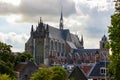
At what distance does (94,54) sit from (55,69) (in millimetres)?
118484

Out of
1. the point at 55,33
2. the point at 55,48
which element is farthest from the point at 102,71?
the point at 55,33

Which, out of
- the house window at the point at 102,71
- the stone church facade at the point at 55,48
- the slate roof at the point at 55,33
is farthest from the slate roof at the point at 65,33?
the house window at the point at 102,71

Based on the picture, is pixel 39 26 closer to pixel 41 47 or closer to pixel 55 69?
pixel 41 47

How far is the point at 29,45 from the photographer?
6914 inches

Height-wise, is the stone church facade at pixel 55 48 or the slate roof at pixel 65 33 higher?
the slate roof at pixel 65 33

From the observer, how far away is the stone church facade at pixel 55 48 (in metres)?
173

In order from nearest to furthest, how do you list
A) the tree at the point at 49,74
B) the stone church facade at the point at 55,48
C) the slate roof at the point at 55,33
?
the tree at the point at 49,74 < the stone church facade at the point at 55,48 < the slate roof at the point at 55,33

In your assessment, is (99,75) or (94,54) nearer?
(99,75)

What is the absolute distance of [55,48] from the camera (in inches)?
7190

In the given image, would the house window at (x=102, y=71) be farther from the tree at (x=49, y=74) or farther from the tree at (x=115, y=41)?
the tree at (x=115, y=41)

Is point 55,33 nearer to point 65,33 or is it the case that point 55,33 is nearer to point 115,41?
point 65,33

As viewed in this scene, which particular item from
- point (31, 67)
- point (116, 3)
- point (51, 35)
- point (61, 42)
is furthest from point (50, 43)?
point (116, 3)

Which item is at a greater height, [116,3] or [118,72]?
[116,3]

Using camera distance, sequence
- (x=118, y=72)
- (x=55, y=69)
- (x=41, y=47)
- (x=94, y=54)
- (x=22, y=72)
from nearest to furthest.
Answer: (x=118, y=72) → (x=55, y=69) → (x=22, y=72) → (x=41, y=47) → (x=94, y=54)
